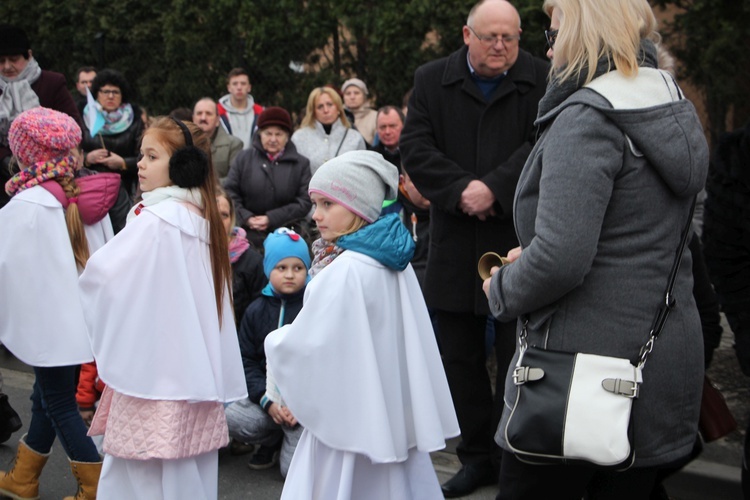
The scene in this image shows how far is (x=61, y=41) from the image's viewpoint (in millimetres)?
11766

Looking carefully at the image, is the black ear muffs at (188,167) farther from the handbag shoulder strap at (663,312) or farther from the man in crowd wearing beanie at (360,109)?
the man in crowd wearing beanie at (360,109)

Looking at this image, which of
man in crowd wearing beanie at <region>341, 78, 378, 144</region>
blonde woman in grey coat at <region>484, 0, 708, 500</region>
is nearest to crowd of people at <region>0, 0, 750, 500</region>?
blonde woman in grey coat at <region>484, 0, 708, 500</region>

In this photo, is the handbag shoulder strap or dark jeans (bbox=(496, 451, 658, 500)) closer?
the handbag shoulder strap

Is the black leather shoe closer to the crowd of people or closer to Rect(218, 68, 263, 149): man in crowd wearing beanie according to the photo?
the crowd of people

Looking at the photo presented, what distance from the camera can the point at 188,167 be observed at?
4012 mm

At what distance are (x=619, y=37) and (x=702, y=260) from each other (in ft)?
4.02

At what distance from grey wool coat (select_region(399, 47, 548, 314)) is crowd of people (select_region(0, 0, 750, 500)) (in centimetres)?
1

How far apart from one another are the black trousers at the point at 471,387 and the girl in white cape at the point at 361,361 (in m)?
1.12

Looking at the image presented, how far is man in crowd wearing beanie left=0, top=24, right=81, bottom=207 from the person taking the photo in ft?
23.3

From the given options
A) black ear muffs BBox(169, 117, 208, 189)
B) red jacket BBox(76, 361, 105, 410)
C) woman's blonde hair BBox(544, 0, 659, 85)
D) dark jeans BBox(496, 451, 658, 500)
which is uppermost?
woman's blonde hair BBox(544, 0, 659, 85)

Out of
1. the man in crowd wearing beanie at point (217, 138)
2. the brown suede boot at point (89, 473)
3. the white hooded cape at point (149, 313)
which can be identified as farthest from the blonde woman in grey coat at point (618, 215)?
the man in crowd wearing beanie at point (217, 138)

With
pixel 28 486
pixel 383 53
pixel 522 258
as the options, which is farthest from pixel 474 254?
pixel 383 53

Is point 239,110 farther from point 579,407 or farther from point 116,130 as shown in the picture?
point 579,407

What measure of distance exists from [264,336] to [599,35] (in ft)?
10.1
